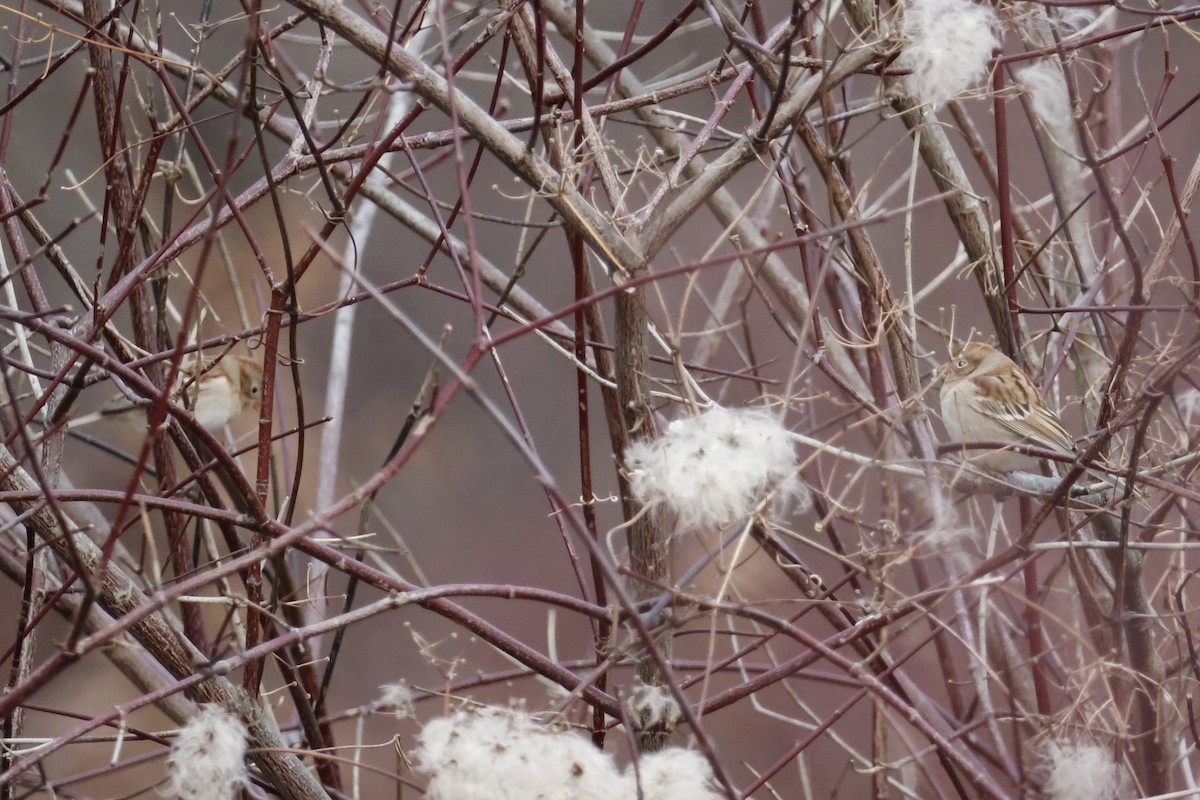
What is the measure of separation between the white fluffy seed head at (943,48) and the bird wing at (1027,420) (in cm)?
64

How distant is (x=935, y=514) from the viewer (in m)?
0.88

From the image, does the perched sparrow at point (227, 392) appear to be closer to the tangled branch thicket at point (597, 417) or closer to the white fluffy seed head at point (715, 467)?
the tangled branch thicket at point (597, 417)

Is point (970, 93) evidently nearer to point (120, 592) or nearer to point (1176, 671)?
point (1176, 671)

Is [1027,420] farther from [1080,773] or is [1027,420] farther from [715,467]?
[715,467]

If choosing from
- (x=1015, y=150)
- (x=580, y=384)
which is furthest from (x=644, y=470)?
(x=1015, y=150)

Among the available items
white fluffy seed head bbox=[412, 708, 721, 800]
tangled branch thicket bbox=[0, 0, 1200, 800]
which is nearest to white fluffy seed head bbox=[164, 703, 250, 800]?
tangled branch thicket bbox=[0, 0, 1200, 800]

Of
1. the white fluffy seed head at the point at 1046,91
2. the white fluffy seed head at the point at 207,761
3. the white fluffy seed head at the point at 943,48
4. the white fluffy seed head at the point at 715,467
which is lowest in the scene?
the white fluffy seed head at the point at 207,761

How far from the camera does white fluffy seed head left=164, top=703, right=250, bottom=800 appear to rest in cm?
64

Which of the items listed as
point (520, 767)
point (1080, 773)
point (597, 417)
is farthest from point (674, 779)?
point (597, 417)

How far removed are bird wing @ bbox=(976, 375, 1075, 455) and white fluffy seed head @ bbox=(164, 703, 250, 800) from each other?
1.11 m

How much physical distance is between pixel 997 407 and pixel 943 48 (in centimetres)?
72

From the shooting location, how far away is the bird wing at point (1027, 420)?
4.55ft

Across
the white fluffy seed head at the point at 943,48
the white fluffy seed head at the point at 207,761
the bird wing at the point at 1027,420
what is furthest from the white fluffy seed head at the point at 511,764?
the bird wing at the point at 1027,420

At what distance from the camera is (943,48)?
850 mm
